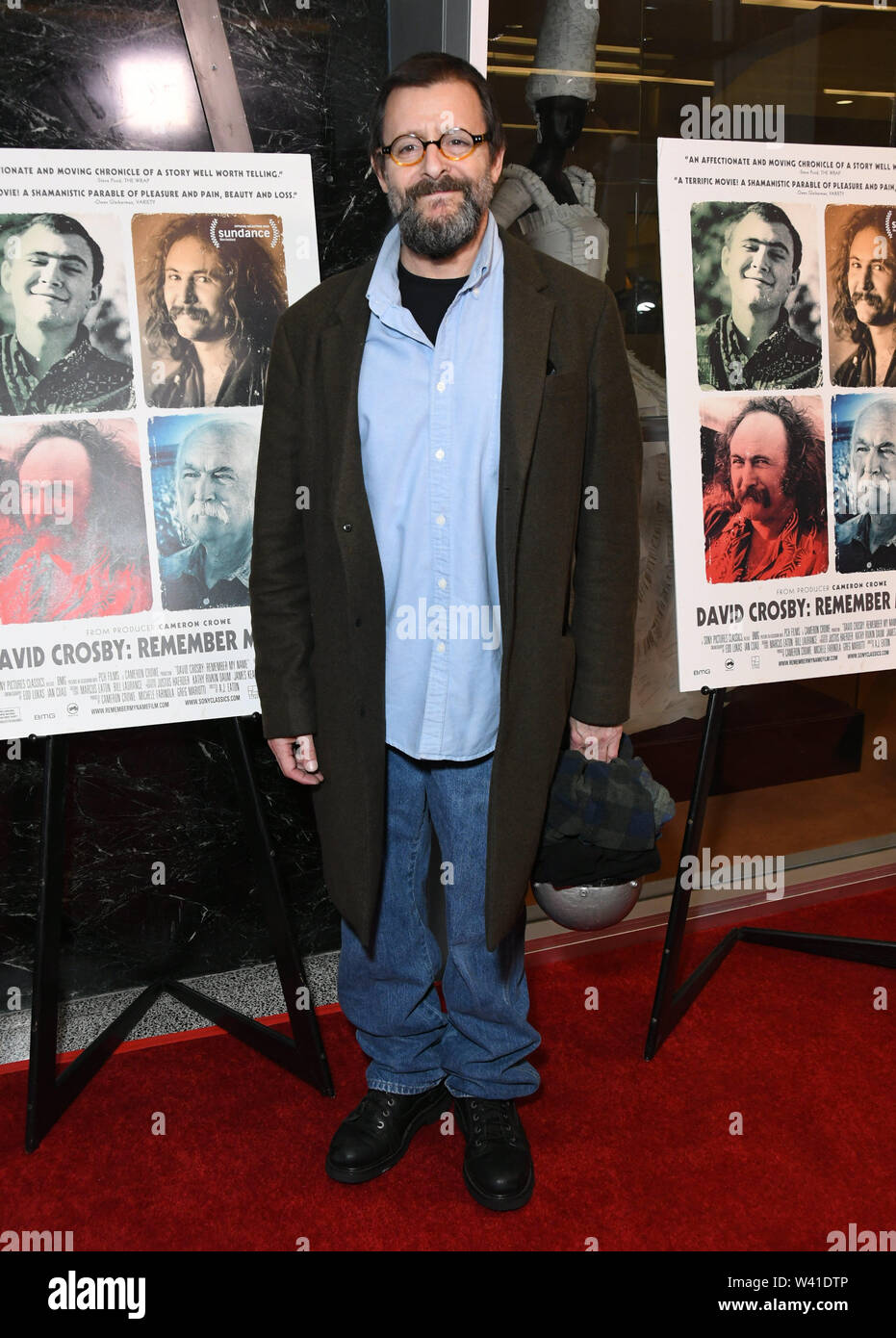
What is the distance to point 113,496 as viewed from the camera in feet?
6.50

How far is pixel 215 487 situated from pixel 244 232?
1.57 ft

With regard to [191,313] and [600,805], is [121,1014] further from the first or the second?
[191,313]

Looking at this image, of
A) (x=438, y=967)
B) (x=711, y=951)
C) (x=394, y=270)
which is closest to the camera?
(x=394, y=270)

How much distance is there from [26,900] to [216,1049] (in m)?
0.55

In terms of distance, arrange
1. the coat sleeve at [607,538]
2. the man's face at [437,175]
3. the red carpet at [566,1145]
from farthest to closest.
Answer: the red carpet at [566,1145], the coat sleeve at [607,538], the man's face at [437,175]

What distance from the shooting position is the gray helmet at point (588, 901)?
2.01 meters

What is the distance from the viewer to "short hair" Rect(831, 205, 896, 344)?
2273 millimetres

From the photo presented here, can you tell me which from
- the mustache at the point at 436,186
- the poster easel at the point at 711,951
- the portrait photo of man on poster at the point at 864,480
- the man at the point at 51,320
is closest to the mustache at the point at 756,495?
the portrait photo of man on poster at the point at 864,480

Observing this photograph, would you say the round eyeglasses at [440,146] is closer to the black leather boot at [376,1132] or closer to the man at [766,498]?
the man at [766,498]

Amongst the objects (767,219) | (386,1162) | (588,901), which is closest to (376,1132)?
(386,1162)

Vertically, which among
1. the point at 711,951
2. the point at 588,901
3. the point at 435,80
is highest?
the point at 435,80

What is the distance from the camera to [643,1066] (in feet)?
7.69

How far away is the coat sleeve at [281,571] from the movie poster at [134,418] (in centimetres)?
20

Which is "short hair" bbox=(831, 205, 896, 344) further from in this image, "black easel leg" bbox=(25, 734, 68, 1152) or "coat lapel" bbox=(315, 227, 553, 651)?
"black easel leg" bbox=(25, 734, 68, 1152)
